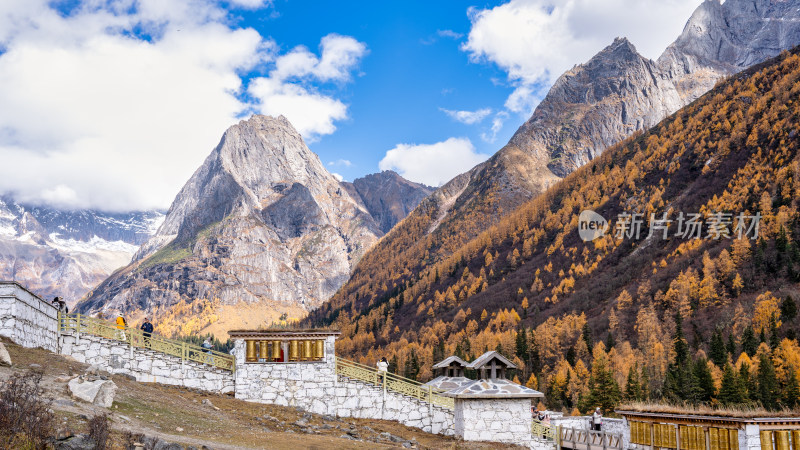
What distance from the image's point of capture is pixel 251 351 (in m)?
39.5

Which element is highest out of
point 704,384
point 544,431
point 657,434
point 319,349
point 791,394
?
point 319,349

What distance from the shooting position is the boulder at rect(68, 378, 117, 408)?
2489 centimetres

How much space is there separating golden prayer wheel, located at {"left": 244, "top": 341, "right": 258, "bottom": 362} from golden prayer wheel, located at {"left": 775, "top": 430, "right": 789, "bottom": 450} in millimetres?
29795

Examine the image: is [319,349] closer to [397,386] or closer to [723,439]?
[397,386]

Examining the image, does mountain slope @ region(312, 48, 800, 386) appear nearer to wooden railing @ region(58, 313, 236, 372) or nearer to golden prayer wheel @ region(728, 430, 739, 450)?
golden prayer wheel @ region(728, 430, 739, 450)

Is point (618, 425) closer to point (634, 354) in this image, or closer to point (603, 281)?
point (634, 354)

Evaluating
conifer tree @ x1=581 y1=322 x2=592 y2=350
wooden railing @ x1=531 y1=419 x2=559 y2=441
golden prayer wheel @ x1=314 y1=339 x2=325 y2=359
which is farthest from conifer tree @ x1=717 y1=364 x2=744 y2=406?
Result: conifer tree @ x1=581 y1=322 x2=592 y2=350

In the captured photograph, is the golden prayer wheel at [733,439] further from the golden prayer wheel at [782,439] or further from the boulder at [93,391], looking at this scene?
the boulder at [93,391]

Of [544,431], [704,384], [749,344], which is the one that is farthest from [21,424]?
[749,344]

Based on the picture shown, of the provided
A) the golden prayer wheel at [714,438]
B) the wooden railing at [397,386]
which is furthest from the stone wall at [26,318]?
the golden prayer wheel at [714,438]

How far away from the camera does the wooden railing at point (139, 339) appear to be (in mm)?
36438

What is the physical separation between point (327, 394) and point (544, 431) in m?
16.6

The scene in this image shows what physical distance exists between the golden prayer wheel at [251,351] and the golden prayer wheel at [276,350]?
111 centimetres

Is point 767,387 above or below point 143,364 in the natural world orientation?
below
